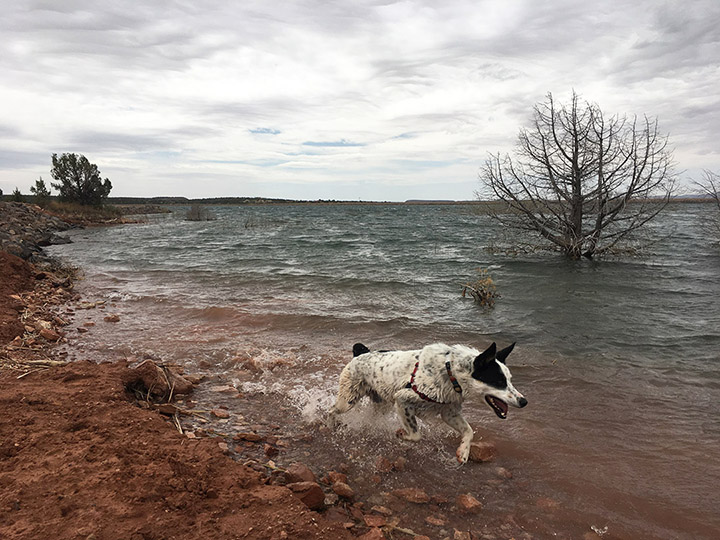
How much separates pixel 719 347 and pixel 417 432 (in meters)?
7.37

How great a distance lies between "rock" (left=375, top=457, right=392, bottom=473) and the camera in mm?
4355

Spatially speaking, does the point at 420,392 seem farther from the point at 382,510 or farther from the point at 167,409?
the point at 167,409

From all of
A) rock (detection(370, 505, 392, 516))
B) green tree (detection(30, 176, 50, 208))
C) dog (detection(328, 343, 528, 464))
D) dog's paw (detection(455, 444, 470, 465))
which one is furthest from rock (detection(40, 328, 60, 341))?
green tree (detection(30, 176, 50, 208))

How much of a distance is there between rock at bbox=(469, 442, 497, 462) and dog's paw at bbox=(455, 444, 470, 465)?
0.12 metres

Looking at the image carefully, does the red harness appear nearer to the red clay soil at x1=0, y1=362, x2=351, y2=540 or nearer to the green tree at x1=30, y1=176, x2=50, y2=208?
the red clay soil at x1=0, y1=362, x2=351, y2=540

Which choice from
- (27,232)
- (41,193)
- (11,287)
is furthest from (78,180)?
(11,287)

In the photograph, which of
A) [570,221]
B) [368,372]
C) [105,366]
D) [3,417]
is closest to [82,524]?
[3,417]

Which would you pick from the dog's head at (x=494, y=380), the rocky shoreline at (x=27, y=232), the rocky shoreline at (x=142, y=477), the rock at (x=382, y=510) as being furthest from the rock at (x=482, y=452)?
the rocky shoreline at (x=27, y=232)

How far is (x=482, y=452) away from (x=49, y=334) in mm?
7924

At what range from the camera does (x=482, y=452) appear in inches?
184

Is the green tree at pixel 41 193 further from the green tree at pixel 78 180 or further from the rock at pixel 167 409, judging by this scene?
the rock at pixel 167 409

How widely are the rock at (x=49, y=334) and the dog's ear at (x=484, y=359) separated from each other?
7.78 metres

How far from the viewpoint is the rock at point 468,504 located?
3773 millimetres

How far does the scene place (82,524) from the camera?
8.52 feet
